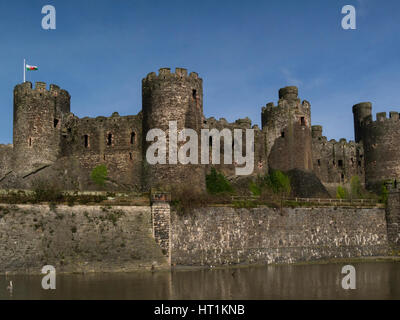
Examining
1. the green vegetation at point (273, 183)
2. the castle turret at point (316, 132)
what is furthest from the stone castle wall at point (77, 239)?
the castle turret at point (316, 132)

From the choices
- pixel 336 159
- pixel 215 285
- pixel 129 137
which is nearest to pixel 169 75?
pixel 129 137

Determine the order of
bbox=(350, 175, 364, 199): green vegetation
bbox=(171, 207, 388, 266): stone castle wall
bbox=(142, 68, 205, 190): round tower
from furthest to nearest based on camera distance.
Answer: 1. bbox=(350, 175, 364, 199): green vegetation
2. bbox=(142, 68, 205, 190): round tower
3. bbox=(171, 207, 388, 266): stone castle wall

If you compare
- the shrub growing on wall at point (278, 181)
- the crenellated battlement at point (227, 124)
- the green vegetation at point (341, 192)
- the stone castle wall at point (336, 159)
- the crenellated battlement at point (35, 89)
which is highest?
the crenellated battlement at point (35, 89)

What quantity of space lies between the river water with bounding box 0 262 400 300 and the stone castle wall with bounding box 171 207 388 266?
1.96 metres

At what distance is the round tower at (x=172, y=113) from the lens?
35.8 metres

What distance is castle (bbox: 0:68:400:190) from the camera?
3688cm

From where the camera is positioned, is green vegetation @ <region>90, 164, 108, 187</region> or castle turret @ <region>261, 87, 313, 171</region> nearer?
green vegetation @ <region>90, 164, 108, 187</region>

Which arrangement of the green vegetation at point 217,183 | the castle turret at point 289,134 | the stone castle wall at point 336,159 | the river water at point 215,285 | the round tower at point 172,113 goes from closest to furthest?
the river water at point 215,285 < the round tower at point 172,113 < the green vegetation at point 217,183 < the castle turret at point 289,134 < the stone castle wall at point 336,159

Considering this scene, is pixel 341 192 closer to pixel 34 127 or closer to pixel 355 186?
pixel 355 186

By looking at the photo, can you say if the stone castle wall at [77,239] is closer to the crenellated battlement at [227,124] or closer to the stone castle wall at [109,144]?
the stone castle wall at [109,144]

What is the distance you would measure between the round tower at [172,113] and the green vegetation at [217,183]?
236cm

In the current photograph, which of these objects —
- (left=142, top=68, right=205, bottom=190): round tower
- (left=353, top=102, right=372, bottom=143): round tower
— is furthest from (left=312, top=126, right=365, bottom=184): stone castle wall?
(left=142, top=68, right=205, bottom=190): round tower

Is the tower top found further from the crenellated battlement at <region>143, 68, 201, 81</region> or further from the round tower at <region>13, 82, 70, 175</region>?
the round tower at <region>13, 82, 70, 175</region>

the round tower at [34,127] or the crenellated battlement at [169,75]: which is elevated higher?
the crenellated battlement at [169,75]
